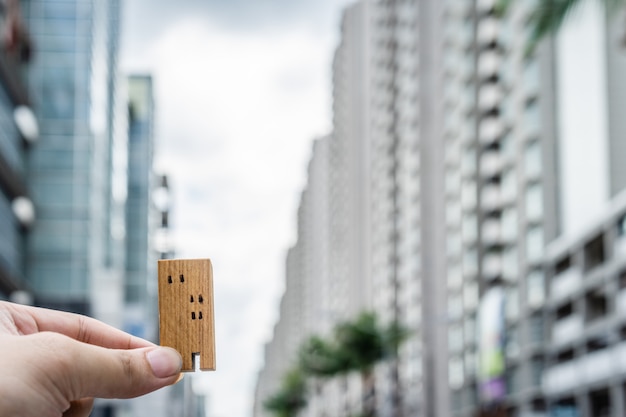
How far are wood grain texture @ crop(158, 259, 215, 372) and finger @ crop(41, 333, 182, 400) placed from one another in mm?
26

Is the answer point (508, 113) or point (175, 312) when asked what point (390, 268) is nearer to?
point (508, 113)

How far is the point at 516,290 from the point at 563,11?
58900mm

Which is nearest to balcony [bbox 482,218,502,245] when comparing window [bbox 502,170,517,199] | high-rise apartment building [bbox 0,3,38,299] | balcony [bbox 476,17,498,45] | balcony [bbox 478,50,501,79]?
window [bbox 502,170,517,199]

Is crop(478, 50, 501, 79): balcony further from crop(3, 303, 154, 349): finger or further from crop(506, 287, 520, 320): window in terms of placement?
crop(3, 303, 154, 349): finger

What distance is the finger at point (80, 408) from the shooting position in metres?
1.72

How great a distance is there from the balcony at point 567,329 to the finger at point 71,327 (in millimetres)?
66036

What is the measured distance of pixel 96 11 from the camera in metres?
55.2

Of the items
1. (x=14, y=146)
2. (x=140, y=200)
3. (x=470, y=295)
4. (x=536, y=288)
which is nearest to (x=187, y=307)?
(x=14, y=146)

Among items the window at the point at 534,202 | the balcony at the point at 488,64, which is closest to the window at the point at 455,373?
the window at the point at 534,202

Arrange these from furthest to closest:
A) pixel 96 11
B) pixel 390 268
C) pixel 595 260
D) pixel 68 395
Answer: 1. pixel 390 268
2. pixel 595 260
3. pixel 96 11
4. pixel 68 395

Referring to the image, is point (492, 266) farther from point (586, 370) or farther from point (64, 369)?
point (64, 369)

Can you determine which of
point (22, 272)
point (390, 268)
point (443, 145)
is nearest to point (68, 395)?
point (22, 272)

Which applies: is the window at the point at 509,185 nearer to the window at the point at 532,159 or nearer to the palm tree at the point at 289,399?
the window at the point at 532,159

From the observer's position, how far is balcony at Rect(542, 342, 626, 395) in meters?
60.3
